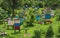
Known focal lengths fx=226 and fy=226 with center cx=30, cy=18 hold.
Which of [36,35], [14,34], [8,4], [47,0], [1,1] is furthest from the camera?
[47,0]

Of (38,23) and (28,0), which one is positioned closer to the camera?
(38,23)

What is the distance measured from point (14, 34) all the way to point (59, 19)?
21.3ft

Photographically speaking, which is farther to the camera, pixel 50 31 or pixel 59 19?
pixel 59 19

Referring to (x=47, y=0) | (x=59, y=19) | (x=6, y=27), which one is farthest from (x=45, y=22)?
(x=47, y=0)

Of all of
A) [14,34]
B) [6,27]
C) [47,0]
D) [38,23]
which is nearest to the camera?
[14,34]

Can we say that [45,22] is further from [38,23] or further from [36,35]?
[36,35]

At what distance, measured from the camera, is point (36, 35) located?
533 inches

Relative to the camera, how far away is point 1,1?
2694cm

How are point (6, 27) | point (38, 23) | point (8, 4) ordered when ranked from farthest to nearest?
point (8, 4) → point (38, 23) → point (6, 27)

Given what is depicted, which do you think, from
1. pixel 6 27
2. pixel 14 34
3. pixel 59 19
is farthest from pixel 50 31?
pixel 59 19

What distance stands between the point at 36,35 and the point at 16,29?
174 inches

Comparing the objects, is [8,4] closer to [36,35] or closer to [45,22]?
[45,22]

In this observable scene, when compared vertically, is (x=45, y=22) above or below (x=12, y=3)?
below

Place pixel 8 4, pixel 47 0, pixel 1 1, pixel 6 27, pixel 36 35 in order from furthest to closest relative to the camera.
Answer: pixel 47 0, pixel 1 1, pixel 8 4, pixel 6 27, pixel 36 35
